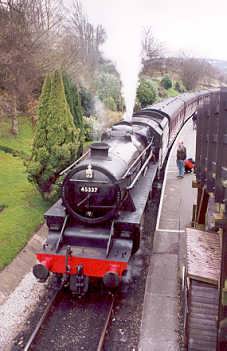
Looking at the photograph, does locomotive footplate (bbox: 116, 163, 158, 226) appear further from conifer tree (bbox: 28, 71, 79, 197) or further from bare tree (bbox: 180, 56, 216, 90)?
bare tree (bbox: 180, 56, 216, 90)

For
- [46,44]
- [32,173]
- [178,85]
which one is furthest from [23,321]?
[178,85]

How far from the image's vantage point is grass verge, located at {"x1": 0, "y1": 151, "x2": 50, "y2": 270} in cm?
870

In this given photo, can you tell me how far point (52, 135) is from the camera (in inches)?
407

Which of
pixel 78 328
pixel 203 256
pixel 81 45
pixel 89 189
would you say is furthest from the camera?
pixel 81 45

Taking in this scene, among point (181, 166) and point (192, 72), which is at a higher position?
point (192, 72)

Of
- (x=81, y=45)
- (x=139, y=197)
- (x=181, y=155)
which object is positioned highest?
(x=81, y=45)

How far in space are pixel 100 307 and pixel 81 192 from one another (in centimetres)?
216

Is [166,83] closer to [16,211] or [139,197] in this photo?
Answer: [16,211]

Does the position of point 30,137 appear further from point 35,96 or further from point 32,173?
point 32,173

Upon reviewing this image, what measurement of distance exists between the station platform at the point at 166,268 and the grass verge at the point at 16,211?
3153 mm

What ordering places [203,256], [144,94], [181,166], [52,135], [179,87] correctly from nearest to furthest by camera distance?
[203,256]
[52,135]
[181,166]
[144,94]
[179,87]

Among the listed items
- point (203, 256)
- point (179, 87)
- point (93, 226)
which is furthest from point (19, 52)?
point (179, 87)

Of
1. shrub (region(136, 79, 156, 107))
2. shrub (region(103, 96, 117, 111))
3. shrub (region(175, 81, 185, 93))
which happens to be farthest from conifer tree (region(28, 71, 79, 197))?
shrub (region(175, 81, 185, 93))

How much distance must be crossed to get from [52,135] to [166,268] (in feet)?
15.5
